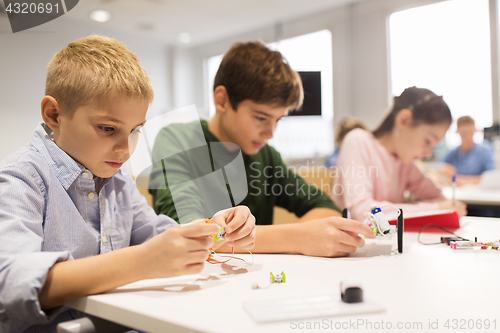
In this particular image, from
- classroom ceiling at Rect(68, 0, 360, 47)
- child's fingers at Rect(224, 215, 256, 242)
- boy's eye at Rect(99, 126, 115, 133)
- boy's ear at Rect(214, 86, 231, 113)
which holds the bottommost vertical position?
child's fingers at Rect(224, 215, 256, 242)

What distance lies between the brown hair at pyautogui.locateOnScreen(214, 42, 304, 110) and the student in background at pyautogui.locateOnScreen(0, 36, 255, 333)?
521 millimetres

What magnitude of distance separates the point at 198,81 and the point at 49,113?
1338 millimetres

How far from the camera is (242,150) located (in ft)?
4.13

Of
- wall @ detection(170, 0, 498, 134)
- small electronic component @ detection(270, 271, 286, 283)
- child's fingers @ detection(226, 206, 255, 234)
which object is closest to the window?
wall @ detection(170, 0, 498, 134)

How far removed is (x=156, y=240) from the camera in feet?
1.65

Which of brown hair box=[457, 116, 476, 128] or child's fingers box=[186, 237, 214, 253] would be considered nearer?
child's fingers box=[186, 237, 214, 253]

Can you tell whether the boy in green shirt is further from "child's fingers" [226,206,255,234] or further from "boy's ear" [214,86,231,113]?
"child's fingers" [226,206,255,234]

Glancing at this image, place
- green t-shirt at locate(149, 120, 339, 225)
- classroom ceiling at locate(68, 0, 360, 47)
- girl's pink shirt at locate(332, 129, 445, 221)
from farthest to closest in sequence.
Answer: girl's pink shirt at locate(332, 129, 445, 221), classroom ceiling at locate(68, 0, 360, 47), green t-shirt at locate(149, 120, 339, 225)

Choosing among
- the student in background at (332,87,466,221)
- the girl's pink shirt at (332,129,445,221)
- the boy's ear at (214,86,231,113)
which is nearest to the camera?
the boy's ear at (214,86,231,113)

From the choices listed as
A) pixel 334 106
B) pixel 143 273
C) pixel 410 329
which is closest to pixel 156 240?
pixel 143 273

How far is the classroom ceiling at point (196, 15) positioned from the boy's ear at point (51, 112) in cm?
36

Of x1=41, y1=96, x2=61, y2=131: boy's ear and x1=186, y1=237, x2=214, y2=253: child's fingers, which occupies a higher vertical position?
x1=41, y1=96, x2=61, y2=131: boy's ear

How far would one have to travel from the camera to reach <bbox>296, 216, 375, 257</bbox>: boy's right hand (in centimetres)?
70

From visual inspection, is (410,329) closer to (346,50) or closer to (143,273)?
(143,273)
